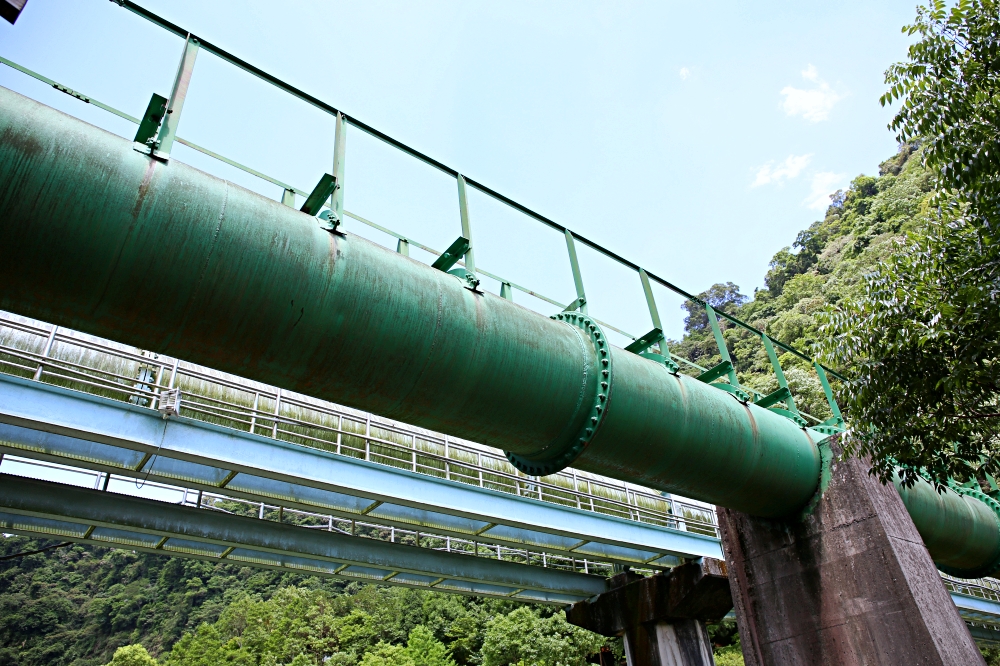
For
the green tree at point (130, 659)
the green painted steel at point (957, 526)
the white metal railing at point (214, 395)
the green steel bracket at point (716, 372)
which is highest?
the green tree at point (130, 659)

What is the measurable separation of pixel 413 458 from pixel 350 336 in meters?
7.94

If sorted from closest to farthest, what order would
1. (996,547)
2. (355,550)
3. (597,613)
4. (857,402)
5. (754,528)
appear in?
(857,402) < (754,528) < (996,547) < (355,550) < (597,613)

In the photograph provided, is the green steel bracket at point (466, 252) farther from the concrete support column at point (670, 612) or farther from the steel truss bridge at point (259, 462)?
the concrete support column at point (670, 612)

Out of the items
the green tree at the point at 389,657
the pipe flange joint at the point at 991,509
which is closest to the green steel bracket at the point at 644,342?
the pipe flange joint at the point at 991,509

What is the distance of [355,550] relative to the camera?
11938 mm

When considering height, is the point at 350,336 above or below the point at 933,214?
below

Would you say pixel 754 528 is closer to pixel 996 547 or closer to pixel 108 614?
pixel 996 547

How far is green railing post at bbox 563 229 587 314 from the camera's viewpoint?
648 cm

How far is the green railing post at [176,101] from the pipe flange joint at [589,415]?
3556 mm

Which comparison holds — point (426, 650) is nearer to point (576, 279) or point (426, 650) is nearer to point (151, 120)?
point (576, 279)

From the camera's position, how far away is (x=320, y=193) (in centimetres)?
467

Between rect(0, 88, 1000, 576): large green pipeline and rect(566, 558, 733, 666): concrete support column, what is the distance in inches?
395

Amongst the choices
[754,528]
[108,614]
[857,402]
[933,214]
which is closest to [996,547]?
[754,528]

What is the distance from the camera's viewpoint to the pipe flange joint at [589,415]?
5535 millimetres
